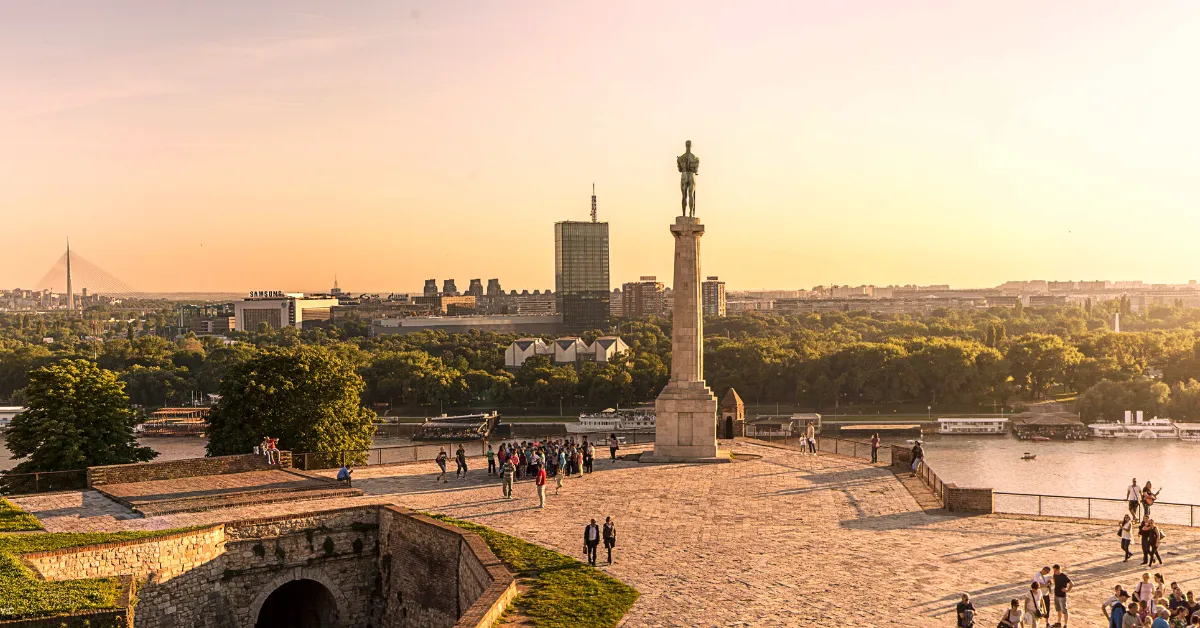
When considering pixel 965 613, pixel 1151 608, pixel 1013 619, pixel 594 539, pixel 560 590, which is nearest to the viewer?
Answer: pixel 1013 619

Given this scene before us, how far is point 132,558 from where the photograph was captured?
19016 mm

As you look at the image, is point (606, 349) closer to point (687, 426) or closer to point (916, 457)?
point (687, 426)

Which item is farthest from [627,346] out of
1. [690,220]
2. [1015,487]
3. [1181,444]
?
[690,220]

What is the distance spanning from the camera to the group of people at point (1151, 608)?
14055mm

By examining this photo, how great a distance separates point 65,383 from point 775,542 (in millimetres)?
23504

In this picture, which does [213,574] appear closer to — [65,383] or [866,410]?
[65,383]

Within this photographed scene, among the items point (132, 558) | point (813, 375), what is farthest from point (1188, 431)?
point (132, 558)

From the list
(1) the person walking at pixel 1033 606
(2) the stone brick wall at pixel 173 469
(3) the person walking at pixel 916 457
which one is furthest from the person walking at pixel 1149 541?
(2) the stone brick wall at pixel 173 469

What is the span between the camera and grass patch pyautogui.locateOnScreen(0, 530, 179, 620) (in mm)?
14961

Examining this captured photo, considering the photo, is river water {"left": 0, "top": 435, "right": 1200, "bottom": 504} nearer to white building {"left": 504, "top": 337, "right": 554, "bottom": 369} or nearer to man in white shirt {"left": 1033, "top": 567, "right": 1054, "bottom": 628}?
man in white shirt {"left": 1033, "top": 567, "right": 1054, "bottom": 628}

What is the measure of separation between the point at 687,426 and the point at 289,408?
13.2 m

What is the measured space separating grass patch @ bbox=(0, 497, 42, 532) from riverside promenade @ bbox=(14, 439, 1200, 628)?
0.48 meters

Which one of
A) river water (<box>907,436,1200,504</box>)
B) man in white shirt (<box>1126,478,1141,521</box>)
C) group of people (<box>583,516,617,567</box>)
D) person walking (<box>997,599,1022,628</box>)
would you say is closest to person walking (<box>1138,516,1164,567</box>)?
man in white shirt (<box>1126,478,1141,521</box>)

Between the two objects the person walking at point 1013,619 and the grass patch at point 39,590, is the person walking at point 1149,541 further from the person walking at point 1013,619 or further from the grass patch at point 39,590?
the grass patch at point 39,590
